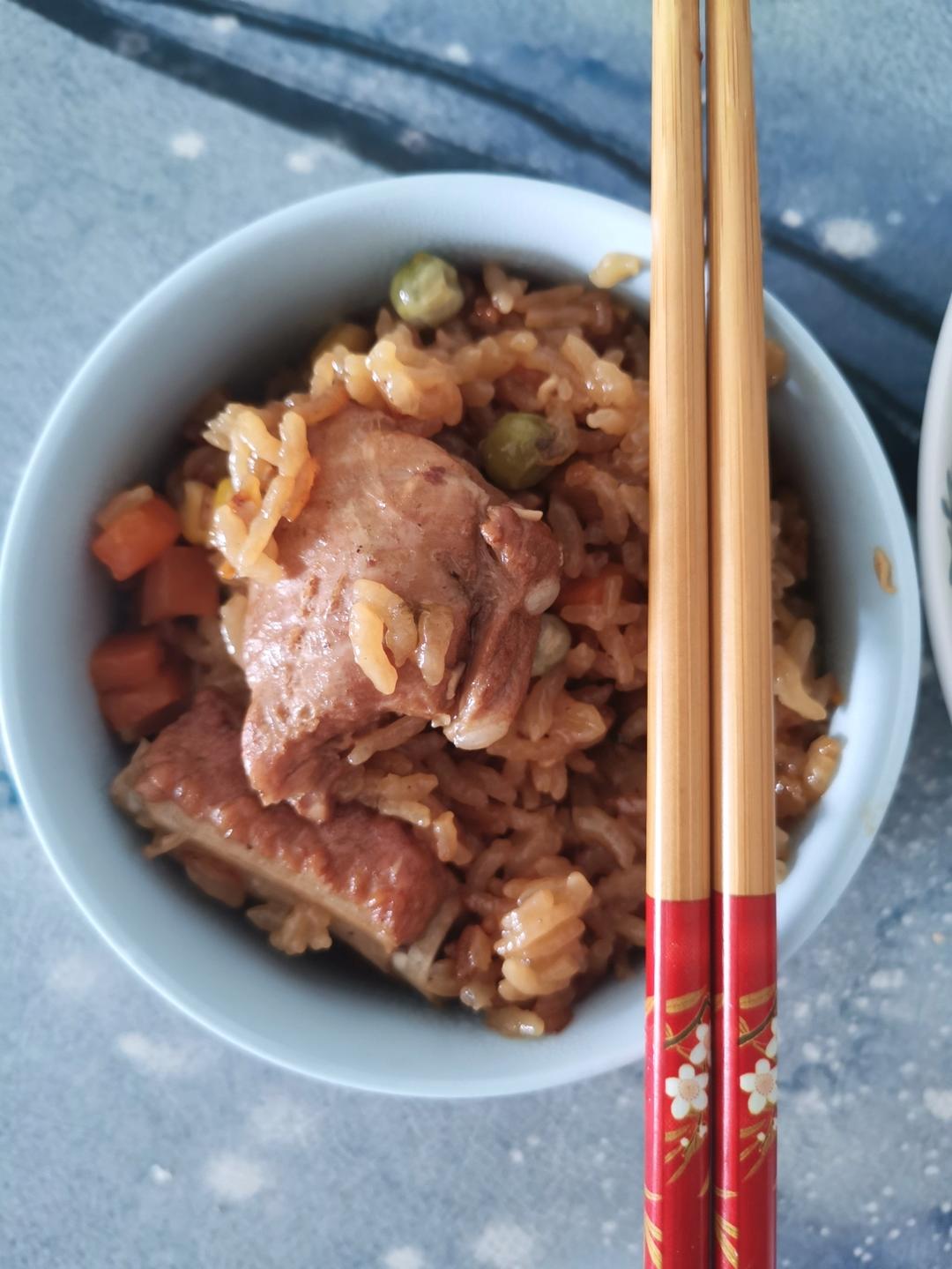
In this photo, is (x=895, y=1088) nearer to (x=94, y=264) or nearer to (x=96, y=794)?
(x=96, y=794)

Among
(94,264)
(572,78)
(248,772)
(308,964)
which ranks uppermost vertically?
(572,78)

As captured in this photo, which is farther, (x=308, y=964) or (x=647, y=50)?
(x=647, y=50)

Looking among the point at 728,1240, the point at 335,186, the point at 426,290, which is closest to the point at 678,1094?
the point at 728,1240

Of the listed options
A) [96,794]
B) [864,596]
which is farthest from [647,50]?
[96,794]

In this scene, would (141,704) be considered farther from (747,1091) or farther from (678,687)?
(747,1091)

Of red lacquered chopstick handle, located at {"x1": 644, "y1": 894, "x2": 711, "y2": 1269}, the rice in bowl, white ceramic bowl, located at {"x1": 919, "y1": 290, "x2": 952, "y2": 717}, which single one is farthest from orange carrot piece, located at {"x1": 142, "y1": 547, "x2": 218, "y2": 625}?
white ceramic bowl, located at {"x1": 919, "y1": 290, "x2": 952, "y2": 717}

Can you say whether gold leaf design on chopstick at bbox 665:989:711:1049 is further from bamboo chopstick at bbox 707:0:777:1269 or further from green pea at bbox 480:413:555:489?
green pea at bbox 480:413:555:489

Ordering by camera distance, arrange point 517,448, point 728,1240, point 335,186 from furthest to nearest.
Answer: point 335,186 < point 517,448 < point 728,1240
